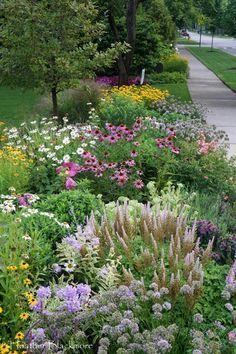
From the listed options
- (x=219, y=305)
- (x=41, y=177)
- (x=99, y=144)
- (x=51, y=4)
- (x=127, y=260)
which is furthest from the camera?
(x=51, y=4)

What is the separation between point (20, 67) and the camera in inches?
435

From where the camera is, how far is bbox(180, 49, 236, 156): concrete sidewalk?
14.2 metres

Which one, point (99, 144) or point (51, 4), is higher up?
point (51, 4)

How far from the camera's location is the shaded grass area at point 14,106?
14808 mm

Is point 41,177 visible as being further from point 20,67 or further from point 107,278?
point 20,67

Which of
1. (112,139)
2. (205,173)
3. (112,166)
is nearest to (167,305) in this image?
(112,166)

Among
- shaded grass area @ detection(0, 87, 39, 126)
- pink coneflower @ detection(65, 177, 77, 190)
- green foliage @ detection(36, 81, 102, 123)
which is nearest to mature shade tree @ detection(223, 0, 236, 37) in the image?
shaded grass area @ detection(0, 87, 39, 126)

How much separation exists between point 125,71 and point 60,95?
8111 mm

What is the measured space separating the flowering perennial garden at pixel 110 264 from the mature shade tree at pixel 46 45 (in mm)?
4163

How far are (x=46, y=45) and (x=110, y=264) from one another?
7.32 metres

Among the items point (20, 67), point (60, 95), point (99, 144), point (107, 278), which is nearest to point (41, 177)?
point (99, 144)

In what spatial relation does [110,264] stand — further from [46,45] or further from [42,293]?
[46,45]

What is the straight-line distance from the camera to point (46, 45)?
10.8 metres

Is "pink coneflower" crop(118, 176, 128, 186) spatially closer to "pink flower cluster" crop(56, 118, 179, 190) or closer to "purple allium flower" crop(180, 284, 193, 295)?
"pink flower cluster" crop(56, 118, 179, 190)
